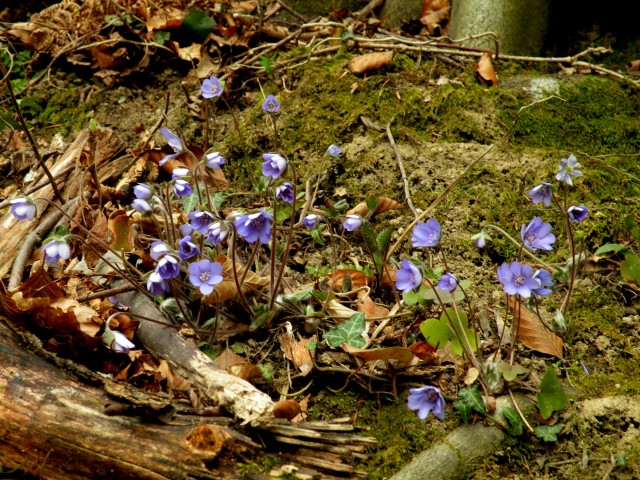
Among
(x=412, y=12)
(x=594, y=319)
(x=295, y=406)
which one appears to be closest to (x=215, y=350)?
(x=295, y=406)

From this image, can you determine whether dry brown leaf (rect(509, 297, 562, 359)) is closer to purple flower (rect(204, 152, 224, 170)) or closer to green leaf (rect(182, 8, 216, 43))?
purple flower (rect(204, 152, 224, 170))

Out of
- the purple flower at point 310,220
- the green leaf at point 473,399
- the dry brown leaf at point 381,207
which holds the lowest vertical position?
→ the green leaf at point 473,399

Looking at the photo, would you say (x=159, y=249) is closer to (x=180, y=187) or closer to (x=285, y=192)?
(x=180, y=187)

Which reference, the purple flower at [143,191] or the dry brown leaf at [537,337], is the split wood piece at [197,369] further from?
the dry brown leaf at [537,337]

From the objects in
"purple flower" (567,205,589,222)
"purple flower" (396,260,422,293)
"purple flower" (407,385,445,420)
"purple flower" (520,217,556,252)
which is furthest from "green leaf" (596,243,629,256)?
"purple flower" (407,385,445,420)

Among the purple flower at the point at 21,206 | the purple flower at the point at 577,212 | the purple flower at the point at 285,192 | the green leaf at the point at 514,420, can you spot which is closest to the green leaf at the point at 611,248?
the purple flower at the point at 577,212

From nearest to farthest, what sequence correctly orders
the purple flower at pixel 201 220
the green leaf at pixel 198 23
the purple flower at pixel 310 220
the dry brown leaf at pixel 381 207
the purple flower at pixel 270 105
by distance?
the purple flower at pixel 201 220 → the purple flower at pixel 310 220 → the purple flower at pixel 270 105 → the dry brown leaf at pixel 381 207 → the green leaf at pixel 198 23
